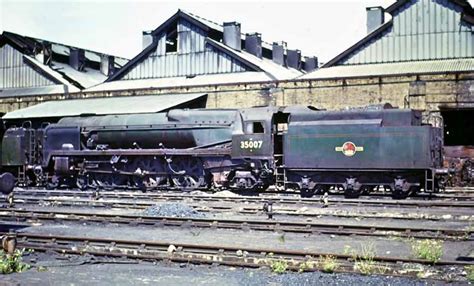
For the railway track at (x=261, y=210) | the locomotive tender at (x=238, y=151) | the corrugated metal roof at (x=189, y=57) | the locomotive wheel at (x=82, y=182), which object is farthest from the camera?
the corrugated metal roof at (x=189, y=57)

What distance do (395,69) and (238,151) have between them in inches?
489

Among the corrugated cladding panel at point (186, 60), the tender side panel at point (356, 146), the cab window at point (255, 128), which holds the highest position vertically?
the corrugated cladding panel at point (186, 60)

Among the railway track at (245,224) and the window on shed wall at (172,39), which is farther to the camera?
the window on shed wall at (172,39)

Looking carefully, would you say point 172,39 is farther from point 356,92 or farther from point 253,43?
point 356,92

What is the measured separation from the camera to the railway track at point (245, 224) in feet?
33.6

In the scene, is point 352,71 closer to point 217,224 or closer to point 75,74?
point 217,224

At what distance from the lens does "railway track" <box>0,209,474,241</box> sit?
10.2 metres

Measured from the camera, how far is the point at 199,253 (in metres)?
8.68

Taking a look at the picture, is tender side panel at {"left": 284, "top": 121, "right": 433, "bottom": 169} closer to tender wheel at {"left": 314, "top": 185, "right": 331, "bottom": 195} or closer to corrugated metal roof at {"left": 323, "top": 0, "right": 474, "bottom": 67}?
tender wheel at {"left": 314, "top": 185, "right": 331, "bottom": 195}

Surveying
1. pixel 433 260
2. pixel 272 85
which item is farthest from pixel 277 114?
pixel 433 260

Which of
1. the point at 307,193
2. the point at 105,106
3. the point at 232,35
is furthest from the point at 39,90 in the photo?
the point at 307,193

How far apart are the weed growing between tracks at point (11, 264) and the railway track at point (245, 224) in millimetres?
4131

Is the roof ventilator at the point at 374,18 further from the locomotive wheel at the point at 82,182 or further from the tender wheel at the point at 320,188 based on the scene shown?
the locomotive wheel at the point at 82,182

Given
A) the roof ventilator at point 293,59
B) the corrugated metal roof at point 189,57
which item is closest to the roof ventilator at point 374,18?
the corrugated metal roof at point 189,57
